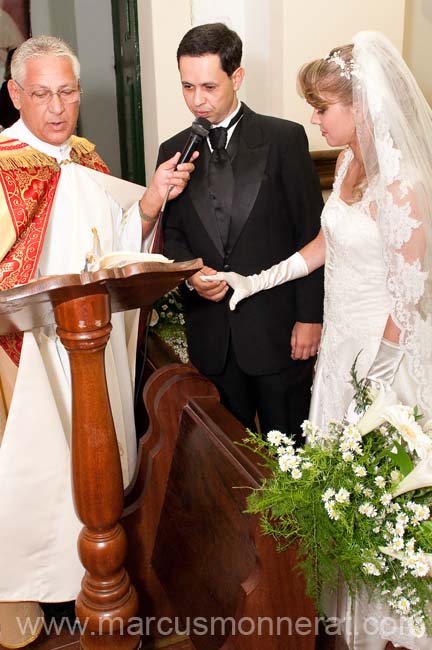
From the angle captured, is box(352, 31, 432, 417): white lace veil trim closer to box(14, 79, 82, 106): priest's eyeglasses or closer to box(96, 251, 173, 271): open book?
box(96, 251, 173, 271): open book

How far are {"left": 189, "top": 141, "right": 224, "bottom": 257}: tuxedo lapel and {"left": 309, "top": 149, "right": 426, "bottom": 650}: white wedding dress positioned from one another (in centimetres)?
42

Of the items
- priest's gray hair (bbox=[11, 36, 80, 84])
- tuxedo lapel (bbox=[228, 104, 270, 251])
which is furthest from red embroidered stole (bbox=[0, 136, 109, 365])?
tuxedo lapel (bbox=[228, 104, 270, 251])

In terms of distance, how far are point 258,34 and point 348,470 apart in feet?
8.53

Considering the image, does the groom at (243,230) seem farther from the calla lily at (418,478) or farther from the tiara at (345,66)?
the calla lily at (418,478)

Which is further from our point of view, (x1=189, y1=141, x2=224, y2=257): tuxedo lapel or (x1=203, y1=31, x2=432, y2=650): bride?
(x1=189, y1=141, x2=224, y2=257): tuxedo lapel

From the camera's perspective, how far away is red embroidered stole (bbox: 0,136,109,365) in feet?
6.98

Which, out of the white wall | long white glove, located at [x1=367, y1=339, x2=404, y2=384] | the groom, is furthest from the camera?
the white wall

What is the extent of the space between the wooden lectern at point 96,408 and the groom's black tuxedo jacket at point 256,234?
2.68 feet

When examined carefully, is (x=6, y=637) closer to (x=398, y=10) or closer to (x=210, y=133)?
(x=210, y=133)

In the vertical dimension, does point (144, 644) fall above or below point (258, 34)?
below

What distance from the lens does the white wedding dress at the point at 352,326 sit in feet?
6.39

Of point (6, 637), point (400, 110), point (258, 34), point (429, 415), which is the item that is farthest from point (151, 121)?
point (6, 637)

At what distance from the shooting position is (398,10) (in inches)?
135

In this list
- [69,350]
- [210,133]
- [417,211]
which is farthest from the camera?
[210,133]
